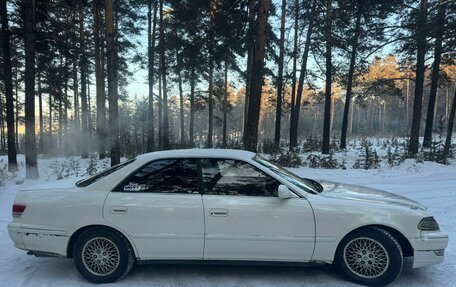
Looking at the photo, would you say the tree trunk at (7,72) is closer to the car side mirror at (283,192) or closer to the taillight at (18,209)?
the taillight at (18,209)

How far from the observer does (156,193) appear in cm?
398

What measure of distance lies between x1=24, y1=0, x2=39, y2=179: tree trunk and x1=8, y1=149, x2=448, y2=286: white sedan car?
8.23 m

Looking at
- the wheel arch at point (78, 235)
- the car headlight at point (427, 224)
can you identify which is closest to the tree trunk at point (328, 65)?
the car headlight at point (427, 224)

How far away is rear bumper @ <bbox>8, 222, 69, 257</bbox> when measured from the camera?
156 inches

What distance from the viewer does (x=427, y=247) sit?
3.80m

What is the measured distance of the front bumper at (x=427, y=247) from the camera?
3797 mm

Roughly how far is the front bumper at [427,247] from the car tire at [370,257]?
18 cm

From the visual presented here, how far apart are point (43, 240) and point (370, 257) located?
3769 millimetres

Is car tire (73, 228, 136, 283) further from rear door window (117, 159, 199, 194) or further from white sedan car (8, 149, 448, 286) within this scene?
rear door window (117, 159, 199, 194)

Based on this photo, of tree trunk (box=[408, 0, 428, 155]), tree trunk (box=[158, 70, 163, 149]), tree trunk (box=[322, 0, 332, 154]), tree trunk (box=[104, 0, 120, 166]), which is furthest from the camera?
tree trunk (box=[158, 70, 163, 149])

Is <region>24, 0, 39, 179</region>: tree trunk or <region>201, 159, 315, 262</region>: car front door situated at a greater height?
<region>24, 0, 39, 179</region>: tree trunk

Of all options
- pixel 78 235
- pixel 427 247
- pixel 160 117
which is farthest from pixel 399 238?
pixel 160 117

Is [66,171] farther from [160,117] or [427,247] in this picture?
[160,117]

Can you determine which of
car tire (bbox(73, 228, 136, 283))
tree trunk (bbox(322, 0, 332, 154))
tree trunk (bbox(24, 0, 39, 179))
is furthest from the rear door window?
tree trunk (bbox(322, 0, 332, 154))
